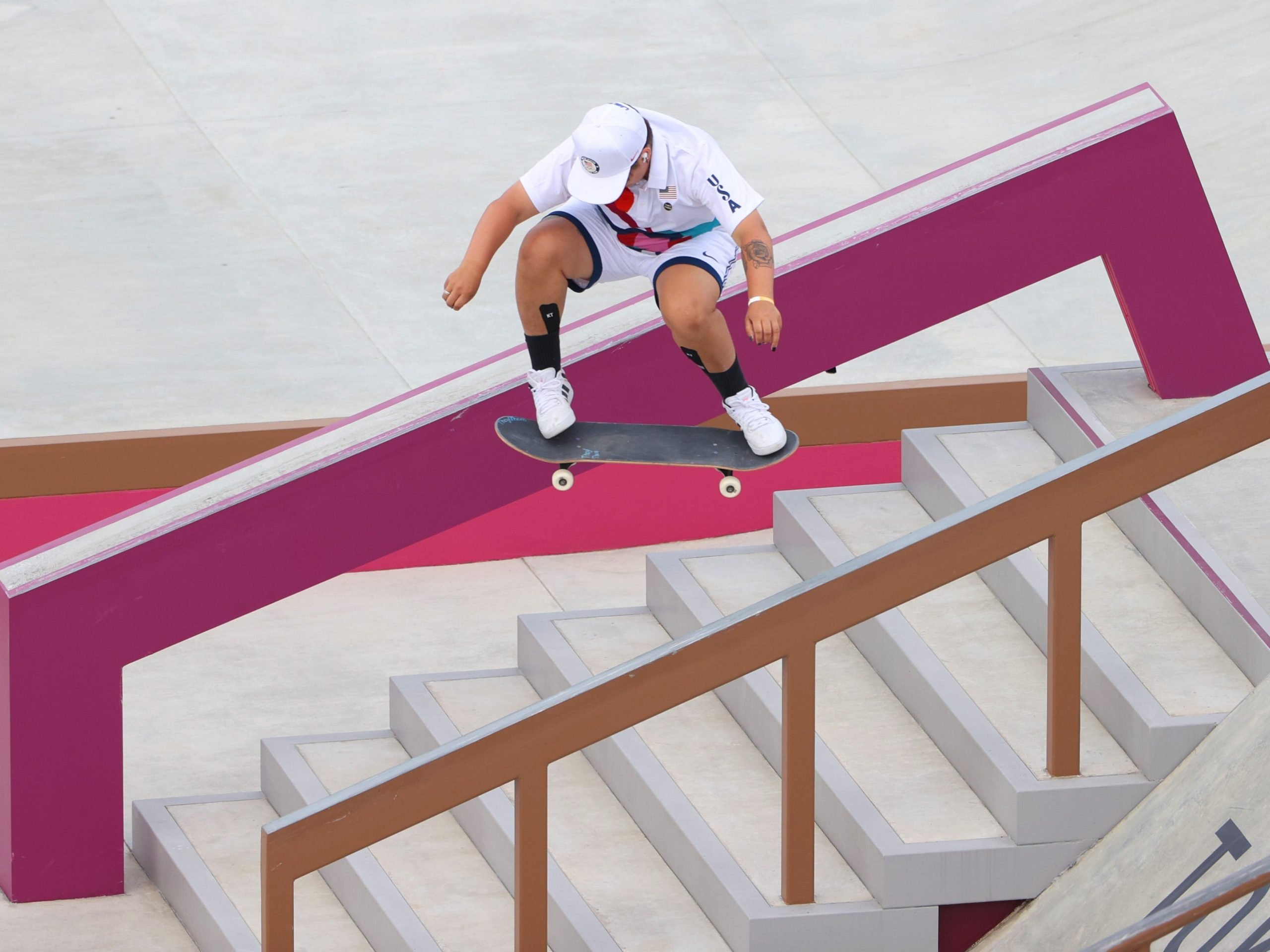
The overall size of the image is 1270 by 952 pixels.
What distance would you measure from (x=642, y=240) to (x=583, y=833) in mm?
1925

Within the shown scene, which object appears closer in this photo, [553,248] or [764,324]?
[764,324]

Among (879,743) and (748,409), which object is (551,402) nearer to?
(748,409)

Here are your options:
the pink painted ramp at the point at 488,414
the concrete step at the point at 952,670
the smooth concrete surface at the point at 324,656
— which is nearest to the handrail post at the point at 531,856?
the concrete step at the point at 952,670

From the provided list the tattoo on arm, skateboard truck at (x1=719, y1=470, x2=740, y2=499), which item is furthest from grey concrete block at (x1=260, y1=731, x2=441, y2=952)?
the tattoo on arm

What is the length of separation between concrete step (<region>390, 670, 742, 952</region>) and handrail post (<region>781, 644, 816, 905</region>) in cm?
37

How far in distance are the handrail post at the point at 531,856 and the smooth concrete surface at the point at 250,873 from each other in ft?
2.90

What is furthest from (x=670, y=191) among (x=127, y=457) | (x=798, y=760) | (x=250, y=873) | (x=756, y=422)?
(x=127, y=457)

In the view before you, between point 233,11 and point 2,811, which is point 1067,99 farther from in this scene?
point 2,811

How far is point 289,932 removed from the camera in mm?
5883

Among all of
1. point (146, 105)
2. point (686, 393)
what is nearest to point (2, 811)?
point (686, 393)

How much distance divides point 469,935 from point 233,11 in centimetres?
880

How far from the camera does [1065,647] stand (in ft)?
20.2

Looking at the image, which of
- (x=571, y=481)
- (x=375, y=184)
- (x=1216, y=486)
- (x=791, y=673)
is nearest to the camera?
(x=791, y=673)

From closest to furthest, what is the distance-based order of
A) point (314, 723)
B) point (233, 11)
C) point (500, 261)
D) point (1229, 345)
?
point (1229, 345), point (314, 723), point (500, 261), point (233, 11)
